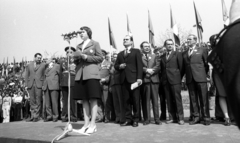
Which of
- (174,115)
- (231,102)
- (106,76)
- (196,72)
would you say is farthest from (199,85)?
(231,102)

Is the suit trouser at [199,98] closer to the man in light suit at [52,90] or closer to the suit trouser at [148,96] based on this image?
the suit trouser at [148,96]

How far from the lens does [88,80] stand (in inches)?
182

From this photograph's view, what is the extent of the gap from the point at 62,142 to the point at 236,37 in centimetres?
345

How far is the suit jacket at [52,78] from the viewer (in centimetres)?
736

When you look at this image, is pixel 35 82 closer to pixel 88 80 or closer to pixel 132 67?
Answer: pixel 88 80

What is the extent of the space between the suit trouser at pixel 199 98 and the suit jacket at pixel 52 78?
4.43 metres

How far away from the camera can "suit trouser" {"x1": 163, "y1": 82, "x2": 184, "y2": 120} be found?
5.58 meters

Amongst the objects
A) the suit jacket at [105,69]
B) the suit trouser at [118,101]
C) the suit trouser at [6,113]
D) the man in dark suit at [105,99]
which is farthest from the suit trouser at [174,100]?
the suit trouser at [6,113]

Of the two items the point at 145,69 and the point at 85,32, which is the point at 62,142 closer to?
the point at 85,32

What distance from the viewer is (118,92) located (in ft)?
20.1

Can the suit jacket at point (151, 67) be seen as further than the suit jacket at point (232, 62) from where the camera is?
Yes

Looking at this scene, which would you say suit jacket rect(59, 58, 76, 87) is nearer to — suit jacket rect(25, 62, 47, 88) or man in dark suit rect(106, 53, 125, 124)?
suit jacket rect(25, 62, 47, 88)

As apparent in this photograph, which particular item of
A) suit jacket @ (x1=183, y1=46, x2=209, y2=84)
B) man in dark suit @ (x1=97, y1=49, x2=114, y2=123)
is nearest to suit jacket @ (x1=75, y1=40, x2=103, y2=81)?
man in dark suit @ (x1=97, y1=49, x2=114, y2=123)

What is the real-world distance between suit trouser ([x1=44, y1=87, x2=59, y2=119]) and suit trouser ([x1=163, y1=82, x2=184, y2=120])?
Result: 12.3ft
